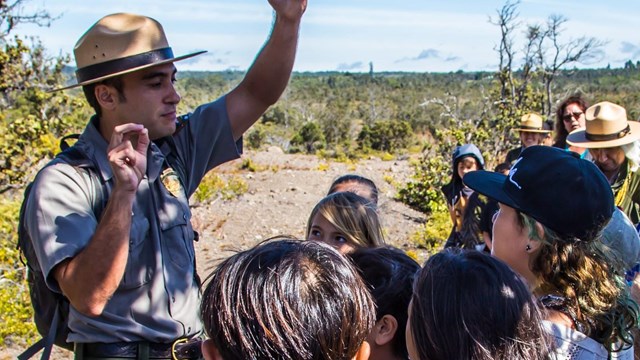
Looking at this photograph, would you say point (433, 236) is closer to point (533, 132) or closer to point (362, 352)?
point (533, 132)

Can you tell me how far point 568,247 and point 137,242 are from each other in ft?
4.26

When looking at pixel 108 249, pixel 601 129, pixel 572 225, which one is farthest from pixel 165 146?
pixel 601 129

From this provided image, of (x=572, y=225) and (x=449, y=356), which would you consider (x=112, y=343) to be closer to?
(x=449, y=356)

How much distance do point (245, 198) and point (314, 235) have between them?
30.6ft

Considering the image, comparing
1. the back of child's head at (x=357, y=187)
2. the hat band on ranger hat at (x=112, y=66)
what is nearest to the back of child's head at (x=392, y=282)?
the hat band on ranger hat at (x=112, y=66)

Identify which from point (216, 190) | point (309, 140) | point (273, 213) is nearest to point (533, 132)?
point (273, 213)

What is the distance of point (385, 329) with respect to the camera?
182 centimetres

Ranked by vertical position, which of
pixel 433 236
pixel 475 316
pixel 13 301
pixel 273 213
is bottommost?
pixel 273 213

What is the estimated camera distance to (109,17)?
78.7 inches

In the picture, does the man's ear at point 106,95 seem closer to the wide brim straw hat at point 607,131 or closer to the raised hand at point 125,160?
the raised hand at point 125,160

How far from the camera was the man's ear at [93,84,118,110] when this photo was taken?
6.54ft

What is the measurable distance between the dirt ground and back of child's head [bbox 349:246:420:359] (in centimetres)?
445

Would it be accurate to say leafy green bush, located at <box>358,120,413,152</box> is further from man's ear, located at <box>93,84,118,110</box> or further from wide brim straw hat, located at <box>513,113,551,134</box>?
man's ear, located at <box>93,84,118,110</box>

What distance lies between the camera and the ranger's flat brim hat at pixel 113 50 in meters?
1.94
